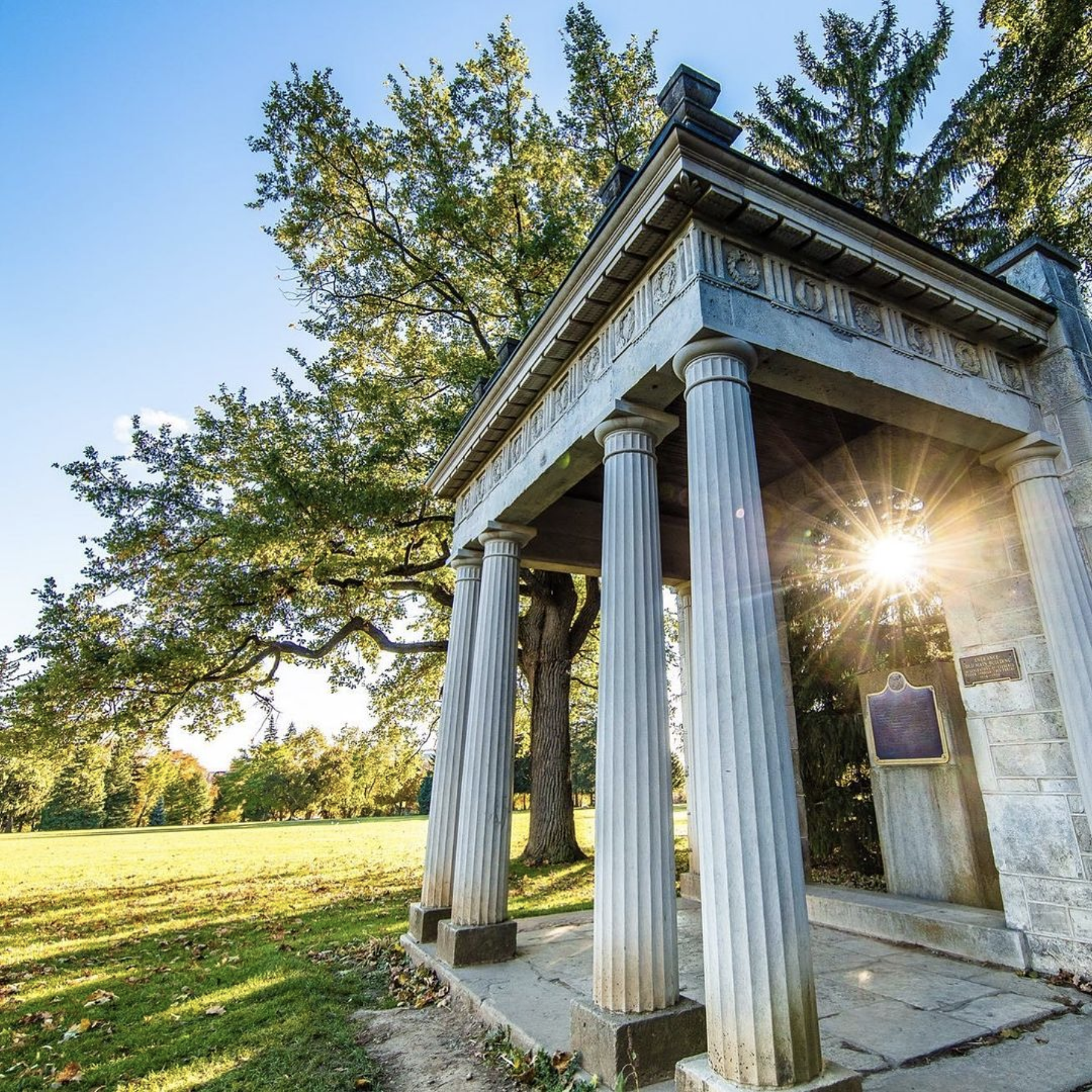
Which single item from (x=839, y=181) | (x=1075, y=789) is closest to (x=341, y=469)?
(x=1075, y=789)

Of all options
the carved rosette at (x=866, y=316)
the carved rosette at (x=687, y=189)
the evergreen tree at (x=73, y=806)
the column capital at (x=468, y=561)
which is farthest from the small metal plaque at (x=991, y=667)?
the evergreen tree at (x=73, y=806)

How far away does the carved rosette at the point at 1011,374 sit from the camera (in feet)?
18.6

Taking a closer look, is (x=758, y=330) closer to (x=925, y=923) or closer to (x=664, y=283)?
(x=664, y=283)

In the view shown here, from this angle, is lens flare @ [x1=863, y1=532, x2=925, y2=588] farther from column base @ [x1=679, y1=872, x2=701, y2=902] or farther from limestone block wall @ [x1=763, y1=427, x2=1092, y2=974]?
column base @ [x1=679, y1=872, x2=701, y2=902]

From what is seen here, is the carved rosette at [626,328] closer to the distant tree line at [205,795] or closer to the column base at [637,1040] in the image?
the column base at [637,1040]

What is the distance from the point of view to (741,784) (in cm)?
326

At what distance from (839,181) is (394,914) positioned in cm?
1663

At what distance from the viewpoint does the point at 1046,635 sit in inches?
202

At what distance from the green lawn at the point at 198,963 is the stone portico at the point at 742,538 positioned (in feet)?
5.18

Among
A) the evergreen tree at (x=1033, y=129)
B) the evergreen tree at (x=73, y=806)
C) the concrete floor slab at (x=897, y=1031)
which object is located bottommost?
the evergreen tree at (x=73, y=806)

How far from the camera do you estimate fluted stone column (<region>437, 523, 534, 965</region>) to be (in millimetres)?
5820

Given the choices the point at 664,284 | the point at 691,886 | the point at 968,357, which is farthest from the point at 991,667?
the point at 691,886

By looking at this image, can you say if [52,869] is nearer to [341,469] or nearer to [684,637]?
[341,469]

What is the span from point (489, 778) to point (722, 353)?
4.75 m
